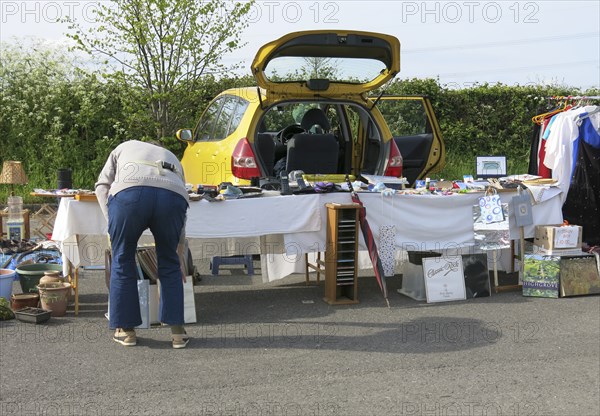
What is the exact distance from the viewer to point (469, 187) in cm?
725

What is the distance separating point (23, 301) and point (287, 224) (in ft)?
7.50

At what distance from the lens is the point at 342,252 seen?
6539 millimetres

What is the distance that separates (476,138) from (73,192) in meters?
10.2

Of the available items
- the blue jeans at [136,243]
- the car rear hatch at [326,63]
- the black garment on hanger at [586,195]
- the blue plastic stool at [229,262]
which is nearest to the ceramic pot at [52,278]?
the blue jeans at [136,243]

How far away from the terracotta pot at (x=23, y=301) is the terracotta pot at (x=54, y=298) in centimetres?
13

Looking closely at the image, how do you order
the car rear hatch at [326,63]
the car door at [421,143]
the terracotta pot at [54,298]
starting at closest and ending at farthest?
1. the terracotta pot at [54,298]
2. the car rear hatch at [326,63]
3. the car door at [421,143]

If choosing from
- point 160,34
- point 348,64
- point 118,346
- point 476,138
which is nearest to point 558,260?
point 348,64

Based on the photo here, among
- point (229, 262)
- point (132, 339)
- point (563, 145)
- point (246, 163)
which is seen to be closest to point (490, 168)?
point (563, 145)

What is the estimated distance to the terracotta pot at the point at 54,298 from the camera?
233 inches

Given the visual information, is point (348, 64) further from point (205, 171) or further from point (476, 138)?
point (476, 138)

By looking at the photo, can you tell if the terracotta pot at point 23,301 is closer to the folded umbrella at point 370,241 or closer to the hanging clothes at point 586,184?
the folded umbrella at point 370,241

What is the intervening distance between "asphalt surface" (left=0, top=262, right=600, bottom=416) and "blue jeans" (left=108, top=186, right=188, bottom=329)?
262mm

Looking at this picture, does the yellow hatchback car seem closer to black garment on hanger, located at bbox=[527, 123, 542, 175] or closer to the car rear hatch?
the car rear hatch

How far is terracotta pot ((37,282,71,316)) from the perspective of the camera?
5.91 m
